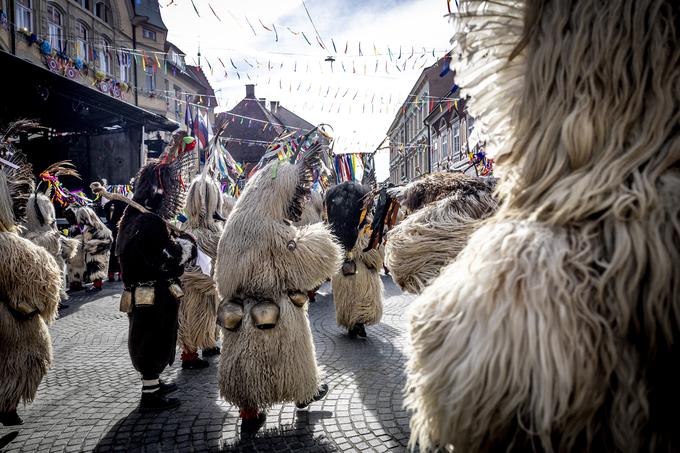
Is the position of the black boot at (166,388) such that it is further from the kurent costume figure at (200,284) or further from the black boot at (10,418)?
the black boot at (10,418)

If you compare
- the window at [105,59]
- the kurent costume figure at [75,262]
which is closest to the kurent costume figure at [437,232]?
the kurent costume figure at [75,262]

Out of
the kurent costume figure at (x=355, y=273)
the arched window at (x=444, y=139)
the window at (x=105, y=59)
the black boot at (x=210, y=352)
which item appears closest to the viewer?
the black boot at (x=210, y=352)

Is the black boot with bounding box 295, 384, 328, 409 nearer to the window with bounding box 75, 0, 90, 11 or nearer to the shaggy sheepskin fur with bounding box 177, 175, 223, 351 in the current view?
the shaggy sheepskin fur with bounding box 177, 175, 223, 351

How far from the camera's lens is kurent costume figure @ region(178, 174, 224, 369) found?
441 centimetres

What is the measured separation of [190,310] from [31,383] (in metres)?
1.51

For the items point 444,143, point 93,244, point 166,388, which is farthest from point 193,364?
point 444,143

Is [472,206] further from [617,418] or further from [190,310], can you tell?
[190,310]

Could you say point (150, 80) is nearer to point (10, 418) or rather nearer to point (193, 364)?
point (193, 364)

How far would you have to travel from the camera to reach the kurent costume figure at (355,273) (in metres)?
4.98

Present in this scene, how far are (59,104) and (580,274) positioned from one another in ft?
42.6

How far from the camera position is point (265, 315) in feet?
9.27

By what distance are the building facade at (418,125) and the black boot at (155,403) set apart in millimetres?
16427

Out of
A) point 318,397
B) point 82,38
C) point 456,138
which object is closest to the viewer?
point 318,397

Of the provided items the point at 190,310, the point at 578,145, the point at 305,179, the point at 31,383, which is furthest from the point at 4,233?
the point at 578,145
